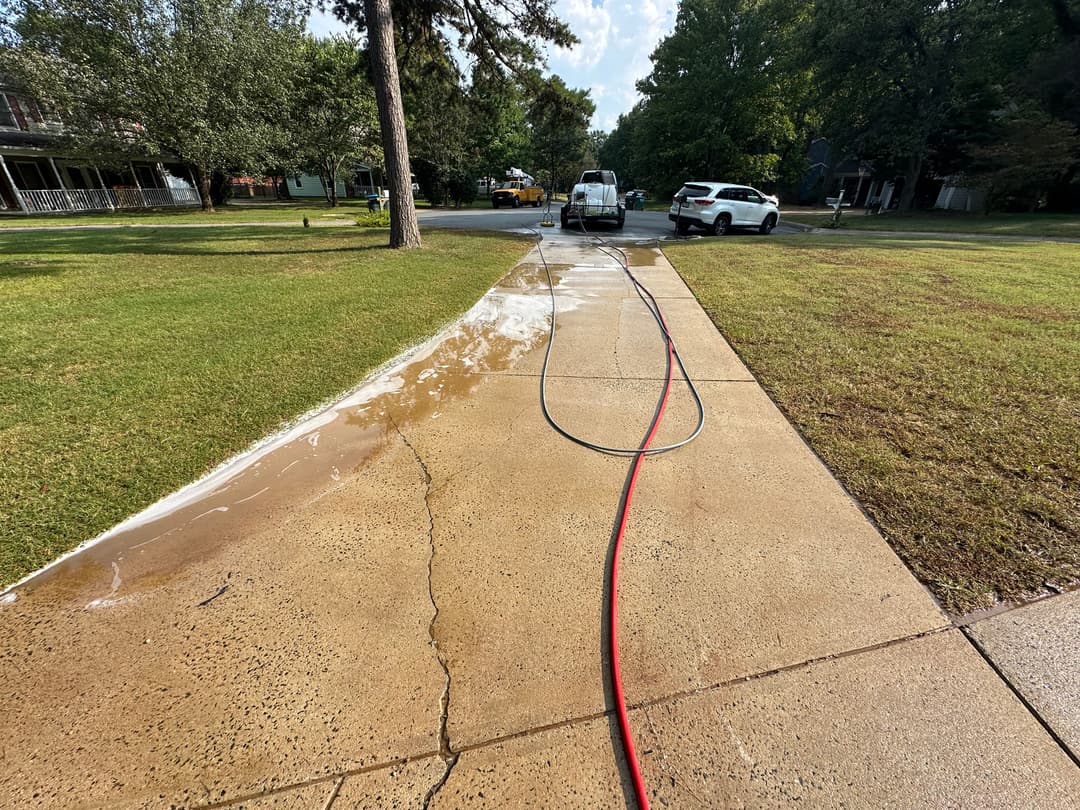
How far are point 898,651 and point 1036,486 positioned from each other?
5.47ft

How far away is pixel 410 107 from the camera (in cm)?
2564

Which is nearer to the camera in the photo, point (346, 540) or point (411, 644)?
point (411, 644)

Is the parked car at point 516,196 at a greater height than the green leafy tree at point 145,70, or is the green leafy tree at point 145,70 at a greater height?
the green leafy tree at point 145,70

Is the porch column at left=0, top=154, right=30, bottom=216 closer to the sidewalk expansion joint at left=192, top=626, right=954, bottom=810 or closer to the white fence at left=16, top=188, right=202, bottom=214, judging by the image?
the white fence at left=16, top=188, right=202, bottom=214

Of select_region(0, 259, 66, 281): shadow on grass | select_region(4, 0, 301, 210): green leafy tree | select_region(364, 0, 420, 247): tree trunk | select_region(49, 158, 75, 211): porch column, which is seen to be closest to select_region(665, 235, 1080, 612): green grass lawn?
select_region(364, 0, 420, 247): tree trunk

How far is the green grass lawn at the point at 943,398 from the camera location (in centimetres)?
210

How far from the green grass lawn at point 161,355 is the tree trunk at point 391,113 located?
4.87ft

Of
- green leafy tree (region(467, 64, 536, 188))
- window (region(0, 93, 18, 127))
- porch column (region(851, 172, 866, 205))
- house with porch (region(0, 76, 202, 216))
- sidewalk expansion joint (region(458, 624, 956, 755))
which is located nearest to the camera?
sidewalk expansion joint (region(458, 624, 956, 755))

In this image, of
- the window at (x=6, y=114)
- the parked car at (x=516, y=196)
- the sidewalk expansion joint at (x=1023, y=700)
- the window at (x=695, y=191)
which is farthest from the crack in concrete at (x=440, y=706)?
the window at (x=6, y=114)

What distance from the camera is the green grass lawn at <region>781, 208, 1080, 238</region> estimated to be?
13875mm

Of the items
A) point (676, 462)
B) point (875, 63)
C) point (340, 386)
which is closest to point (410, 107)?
point (875, 63)

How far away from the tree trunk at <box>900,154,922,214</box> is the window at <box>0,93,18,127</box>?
39840 mm

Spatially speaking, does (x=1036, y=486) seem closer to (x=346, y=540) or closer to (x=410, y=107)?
(x=346, y=540)

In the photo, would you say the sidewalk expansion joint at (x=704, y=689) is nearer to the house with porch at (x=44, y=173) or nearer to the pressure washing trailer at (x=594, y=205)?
the pressure washing trailer at (x=594, y=205)
